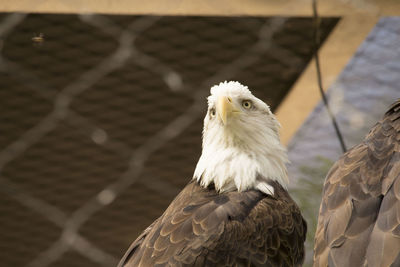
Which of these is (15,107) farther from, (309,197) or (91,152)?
(309,197)

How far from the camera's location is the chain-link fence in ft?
6.40

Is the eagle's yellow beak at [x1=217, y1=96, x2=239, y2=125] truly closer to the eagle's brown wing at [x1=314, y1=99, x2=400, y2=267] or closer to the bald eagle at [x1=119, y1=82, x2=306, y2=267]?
the bald eagle at [x1=119, y1=82, x2=306, y2=267]

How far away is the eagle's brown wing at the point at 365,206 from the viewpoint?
1.29 metres

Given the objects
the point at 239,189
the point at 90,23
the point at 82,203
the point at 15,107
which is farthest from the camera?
the point at 82,203

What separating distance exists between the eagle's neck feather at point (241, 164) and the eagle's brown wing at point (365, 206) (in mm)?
261

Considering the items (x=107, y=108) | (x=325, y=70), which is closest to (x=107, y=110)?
(x=107, y=108)

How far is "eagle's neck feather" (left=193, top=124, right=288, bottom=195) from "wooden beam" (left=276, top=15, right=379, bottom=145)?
0.82ft

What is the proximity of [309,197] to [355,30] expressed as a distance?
0.45 metres

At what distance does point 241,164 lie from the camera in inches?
69.9

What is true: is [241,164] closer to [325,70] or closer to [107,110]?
[325,70]

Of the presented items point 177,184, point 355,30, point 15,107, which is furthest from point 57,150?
point 355,30

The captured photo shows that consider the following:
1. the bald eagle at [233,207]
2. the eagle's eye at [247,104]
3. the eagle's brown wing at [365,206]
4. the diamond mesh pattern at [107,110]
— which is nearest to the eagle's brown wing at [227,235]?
the bald eagle at [233,207]

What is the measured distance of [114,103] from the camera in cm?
214

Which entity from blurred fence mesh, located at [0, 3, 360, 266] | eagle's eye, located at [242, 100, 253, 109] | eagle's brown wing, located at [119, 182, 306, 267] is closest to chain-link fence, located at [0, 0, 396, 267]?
blurred fence mesh, located at [0, 3, 360, 266]
